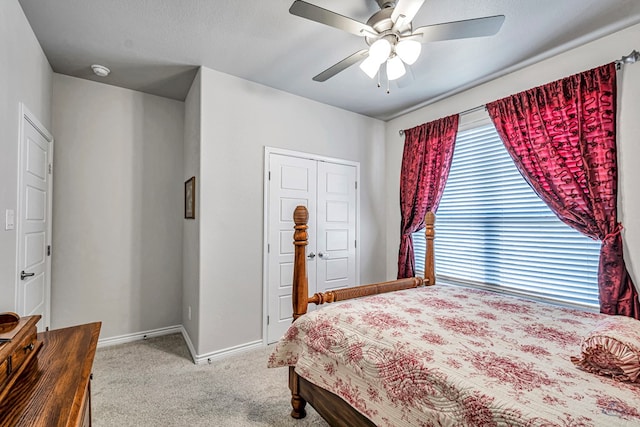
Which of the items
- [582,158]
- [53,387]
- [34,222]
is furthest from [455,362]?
[34,222]

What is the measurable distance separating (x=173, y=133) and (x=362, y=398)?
131 inches

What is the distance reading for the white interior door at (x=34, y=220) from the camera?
6.79 ft

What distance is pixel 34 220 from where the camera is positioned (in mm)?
2342

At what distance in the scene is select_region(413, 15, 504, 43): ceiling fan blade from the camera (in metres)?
1.57

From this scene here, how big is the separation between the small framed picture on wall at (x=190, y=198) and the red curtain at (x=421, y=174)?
7.98ft

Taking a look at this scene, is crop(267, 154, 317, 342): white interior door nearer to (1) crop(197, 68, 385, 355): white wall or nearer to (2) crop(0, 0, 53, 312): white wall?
(1) crop(197, 68, 385, 355): white wall

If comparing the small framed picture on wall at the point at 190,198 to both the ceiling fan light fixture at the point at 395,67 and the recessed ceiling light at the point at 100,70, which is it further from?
the ceiling fan light fixture at the point at 395,67

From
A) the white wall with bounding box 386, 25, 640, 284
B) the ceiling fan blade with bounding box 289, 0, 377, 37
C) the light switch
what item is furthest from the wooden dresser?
the white wall with bounding box 386, 25, 640, 284

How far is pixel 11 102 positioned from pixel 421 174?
11.6 ft

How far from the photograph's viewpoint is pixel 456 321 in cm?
170

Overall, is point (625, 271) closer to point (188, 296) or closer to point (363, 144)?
point (363, 144)

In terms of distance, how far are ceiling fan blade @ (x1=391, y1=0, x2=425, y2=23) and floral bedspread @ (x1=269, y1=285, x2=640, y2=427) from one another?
1.67 meters

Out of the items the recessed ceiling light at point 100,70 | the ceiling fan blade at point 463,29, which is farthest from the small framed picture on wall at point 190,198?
the ceiling fan blade at point 463,29

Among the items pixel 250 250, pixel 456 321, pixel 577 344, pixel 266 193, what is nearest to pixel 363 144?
pixel 266 193
